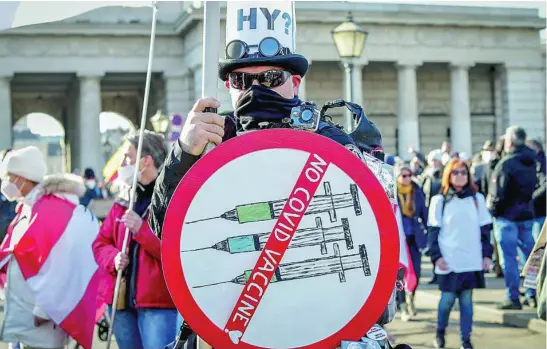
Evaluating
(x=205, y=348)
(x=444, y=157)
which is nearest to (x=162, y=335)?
(x=205, y=348)

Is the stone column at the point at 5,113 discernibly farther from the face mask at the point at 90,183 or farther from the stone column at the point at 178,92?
the face mask at the point at 90,183

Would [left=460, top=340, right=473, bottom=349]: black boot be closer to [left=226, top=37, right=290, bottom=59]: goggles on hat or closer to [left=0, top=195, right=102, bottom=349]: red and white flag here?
[left=0, top=195, right=102, bottom=349]: red and white flag

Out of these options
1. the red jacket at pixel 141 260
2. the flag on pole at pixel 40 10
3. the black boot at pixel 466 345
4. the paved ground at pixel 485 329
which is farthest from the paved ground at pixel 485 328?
the flag on pole at pixel 40 10

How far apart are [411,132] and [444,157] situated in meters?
27.3

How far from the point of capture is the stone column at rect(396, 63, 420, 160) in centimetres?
4394

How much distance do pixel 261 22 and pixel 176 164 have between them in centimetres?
47

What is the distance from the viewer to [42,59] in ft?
141

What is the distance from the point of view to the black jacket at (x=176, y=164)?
8.29ft

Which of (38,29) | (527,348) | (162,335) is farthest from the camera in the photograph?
(38,29)

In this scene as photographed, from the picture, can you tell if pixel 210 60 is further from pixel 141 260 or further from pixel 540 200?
pixel 540 200

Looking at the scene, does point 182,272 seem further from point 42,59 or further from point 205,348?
point 42,59

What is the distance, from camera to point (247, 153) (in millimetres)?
2283

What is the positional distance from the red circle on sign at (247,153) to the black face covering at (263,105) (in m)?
0.28

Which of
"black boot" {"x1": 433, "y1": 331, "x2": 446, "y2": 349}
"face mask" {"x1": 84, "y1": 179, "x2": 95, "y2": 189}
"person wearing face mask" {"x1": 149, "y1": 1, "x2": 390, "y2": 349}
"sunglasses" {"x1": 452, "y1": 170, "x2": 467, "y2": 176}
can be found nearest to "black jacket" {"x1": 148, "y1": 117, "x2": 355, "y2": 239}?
"person wearing face mask" {"x1": 149, "y1": 1, "x2": 390, "y2": 349}
